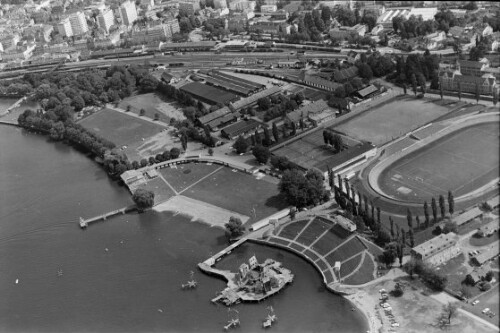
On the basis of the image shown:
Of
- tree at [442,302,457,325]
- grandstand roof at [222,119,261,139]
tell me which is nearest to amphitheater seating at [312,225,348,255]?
tree at [442,302,457,325]

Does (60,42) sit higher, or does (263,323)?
(60,42)

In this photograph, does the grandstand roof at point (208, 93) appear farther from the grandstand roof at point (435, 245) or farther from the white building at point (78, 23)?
the white building at point (78, 23)

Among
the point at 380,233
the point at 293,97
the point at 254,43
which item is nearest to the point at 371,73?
the point at 293,97

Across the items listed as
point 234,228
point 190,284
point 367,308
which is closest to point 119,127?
point 234,228

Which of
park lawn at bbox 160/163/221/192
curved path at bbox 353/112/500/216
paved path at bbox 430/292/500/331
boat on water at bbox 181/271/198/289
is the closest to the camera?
paved path at bbox 430/292/500/331

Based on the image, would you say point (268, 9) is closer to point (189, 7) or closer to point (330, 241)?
point (189, 7)

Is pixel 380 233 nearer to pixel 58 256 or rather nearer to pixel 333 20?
pixel 58 256

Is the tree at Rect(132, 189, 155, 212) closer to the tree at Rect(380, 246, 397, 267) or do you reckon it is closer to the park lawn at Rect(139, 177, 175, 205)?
the park lawn at Rect(139, 177, 175, 205)
